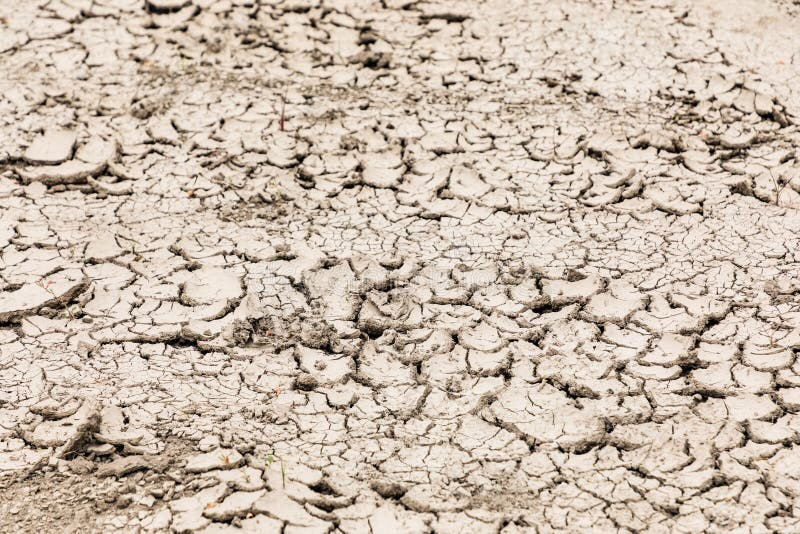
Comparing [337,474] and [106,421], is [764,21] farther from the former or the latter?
[106,421]

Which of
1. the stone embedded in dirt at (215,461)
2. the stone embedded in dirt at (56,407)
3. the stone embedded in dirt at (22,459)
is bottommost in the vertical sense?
the stone embedded in dirt at (22,459)

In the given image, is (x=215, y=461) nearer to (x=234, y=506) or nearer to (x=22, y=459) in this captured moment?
(x=234, y=506)

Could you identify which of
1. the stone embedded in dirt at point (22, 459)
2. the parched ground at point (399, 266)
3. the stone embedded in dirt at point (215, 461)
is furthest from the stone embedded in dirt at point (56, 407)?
the stone embedded in dirt at point (215, 461)

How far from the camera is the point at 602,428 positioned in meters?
2.58

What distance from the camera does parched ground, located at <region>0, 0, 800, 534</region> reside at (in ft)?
8.11

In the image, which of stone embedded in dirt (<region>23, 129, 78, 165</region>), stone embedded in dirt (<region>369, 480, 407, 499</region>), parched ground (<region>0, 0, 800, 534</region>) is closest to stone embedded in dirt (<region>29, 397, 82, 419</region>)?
parched ground (<region>0, 0, 800, 534</region>)

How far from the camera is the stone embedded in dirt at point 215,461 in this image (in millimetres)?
2508

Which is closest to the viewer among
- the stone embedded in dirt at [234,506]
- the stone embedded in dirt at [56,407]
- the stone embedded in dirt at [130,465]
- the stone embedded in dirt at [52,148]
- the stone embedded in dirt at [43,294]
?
the stone embedded in dirt at [234,506]

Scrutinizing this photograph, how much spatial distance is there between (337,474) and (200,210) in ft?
4.20

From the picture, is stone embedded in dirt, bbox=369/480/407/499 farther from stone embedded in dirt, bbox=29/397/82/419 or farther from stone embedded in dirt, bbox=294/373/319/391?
stone embedded in dirt, bbox=29/397/82/419

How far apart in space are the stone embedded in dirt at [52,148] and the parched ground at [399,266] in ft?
0.05

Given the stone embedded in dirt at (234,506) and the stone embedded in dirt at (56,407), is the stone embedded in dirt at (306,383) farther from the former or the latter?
the stone embedded in dirt at (56,407)

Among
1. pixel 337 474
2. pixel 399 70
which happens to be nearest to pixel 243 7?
pixel 399 70

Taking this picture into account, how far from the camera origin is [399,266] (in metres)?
3.14
